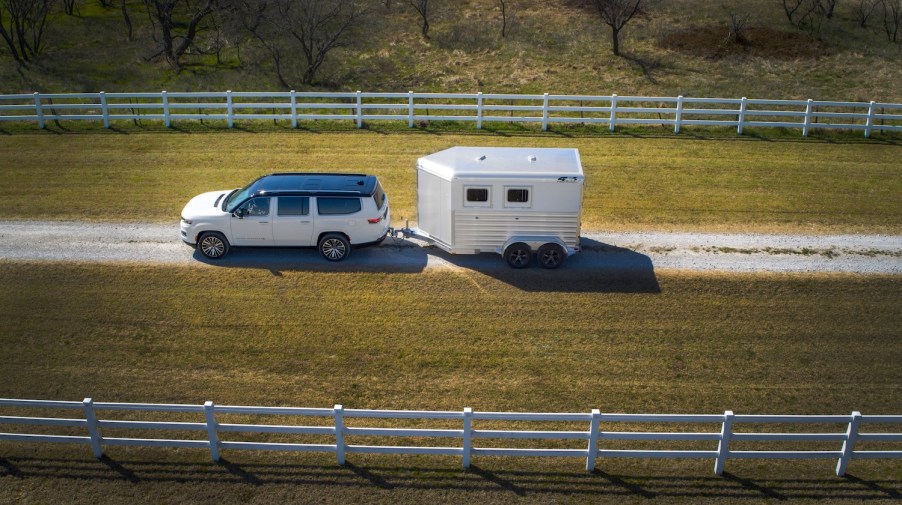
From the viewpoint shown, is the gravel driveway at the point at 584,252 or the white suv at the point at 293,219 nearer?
the white suv at the point at 293,219

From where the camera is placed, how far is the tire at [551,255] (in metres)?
17.4

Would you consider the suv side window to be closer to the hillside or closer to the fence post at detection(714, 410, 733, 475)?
the fence post at detection(714, 410, 733, 475)

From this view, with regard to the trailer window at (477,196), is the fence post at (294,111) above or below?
above

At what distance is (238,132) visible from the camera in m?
27.0

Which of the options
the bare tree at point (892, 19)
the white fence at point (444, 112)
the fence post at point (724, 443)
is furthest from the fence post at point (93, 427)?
the bare tree at point (892, 19)

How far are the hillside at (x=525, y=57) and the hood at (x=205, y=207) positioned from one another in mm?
16228

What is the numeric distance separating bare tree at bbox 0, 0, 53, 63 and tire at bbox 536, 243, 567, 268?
1160 inches

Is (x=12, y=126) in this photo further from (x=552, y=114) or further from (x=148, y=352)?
(x=552, y=114)

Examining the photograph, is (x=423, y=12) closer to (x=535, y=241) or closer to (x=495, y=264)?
(x=495, y=264)

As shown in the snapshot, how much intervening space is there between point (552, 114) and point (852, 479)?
20.6 m

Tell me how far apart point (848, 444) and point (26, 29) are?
42.4 metres

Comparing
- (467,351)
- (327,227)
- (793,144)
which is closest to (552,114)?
(793,144)

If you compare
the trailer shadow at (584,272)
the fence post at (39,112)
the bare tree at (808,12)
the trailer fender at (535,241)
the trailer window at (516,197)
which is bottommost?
the trailer shadow at (584,272)

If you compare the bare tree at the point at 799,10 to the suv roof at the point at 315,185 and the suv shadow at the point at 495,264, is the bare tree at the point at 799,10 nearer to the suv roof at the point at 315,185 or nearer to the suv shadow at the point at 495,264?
the suv shadow at the point at 495,264
